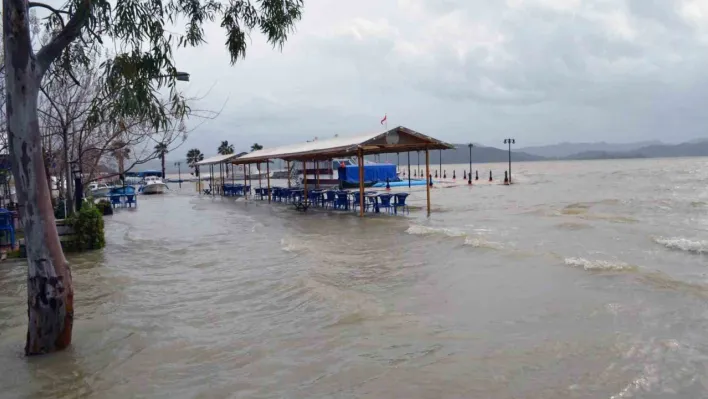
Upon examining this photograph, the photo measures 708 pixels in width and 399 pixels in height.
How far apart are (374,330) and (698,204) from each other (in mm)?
24030

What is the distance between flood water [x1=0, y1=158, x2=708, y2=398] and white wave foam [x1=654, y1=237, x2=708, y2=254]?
8 cm

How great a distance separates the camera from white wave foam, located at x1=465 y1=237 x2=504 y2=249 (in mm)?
12373

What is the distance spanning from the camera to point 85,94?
12.9 metres

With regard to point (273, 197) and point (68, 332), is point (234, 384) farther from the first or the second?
point (273, 197)

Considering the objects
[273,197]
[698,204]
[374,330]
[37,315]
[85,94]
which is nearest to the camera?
[37,315]

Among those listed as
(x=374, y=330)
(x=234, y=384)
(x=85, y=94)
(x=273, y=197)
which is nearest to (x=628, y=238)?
(x=374, y=330)

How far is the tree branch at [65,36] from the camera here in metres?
5.19

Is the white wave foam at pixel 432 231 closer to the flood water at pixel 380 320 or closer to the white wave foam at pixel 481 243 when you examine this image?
the flood water at pixel 380 320

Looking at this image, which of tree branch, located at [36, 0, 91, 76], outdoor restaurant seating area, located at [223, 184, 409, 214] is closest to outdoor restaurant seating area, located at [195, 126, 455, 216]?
outdoor restaurant seating area, located at [223, 184, 409, 214]

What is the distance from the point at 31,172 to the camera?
4984 mm

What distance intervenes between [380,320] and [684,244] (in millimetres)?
9346

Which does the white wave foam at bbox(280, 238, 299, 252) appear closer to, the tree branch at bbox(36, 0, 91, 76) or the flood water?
the flood water

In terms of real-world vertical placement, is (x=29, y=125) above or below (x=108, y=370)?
above

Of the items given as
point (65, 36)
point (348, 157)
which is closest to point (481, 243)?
point (65, 36)
